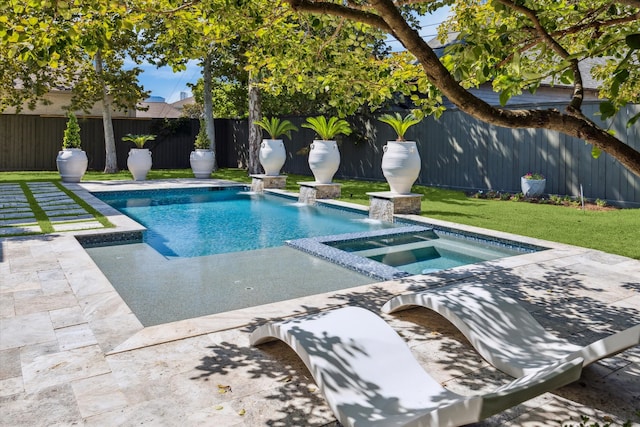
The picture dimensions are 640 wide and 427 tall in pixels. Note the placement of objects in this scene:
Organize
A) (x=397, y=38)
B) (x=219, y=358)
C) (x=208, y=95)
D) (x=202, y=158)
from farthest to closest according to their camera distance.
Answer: (x=208, y=95) < (x=202, y=158) < (x=219, y=358) < (x=397, y=38)

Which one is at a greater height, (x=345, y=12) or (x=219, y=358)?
(x=345, y=12)

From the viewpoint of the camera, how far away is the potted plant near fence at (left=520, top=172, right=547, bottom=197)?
490 inches

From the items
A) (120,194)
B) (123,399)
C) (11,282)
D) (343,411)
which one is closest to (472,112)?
(343,411)

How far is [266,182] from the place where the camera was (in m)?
15.5

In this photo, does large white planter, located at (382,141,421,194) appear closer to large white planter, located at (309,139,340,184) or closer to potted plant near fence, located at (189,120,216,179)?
large white planter, located at (309,139,340,184)

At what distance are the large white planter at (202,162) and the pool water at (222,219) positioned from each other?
2.97m

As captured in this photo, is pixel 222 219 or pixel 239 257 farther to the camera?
pixel 222 219

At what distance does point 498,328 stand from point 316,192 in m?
9.69

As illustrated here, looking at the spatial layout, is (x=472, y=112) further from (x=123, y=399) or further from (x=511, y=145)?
(x=511, y=145)

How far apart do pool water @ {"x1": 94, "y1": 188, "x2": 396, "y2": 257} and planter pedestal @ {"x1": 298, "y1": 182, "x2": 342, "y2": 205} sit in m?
0.28

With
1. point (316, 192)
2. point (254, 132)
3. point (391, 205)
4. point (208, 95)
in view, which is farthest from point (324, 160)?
point (208, 95)

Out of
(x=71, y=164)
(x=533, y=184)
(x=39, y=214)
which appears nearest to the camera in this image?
(x=39, y=214)

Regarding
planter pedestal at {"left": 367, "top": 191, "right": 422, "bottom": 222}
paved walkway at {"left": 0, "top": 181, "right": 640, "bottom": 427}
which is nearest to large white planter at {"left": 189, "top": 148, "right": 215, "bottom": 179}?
planter pedestal at {"left": 367, "top": 191, "right": 422, "bottom": 222}

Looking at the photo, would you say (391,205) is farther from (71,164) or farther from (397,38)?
(71,164)
